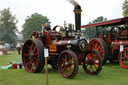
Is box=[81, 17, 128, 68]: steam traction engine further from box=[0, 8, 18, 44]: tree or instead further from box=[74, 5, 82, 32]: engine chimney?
box=[0, 8, 18, 44]: tree

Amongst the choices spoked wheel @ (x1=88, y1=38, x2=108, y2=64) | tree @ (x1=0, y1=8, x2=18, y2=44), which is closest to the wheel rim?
spoked wheel @ (x1=88, y1=38, x2=108, y2=64)

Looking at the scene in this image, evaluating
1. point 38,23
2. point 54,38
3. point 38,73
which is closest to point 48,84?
point 38,73

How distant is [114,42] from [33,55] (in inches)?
→ 157

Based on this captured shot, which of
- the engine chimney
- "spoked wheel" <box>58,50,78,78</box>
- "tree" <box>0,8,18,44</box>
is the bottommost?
"spoked wheel" <box>58,50,78,78</box>

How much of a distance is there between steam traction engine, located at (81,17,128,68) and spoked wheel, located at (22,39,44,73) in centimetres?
333

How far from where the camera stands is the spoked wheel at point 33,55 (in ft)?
20.3

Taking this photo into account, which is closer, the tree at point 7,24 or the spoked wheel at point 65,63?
the spoked wheel at point 65,63

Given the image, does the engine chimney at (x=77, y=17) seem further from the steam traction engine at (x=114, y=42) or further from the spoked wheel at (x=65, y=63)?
the steam traction engine at (x=114, y=42)

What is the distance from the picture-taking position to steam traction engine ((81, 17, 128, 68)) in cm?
798

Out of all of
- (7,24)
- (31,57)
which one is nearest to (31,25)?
(7,24)

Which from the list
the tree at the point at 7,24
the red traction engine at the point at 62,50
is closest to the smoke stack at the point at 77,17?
the red traction engine at the point at 62,50

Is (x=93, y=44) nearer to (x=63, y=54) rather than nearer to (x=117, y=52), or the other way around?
(x=117, y=52)

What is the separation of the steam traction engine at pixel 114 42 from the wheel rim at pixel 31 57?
3.34 metres

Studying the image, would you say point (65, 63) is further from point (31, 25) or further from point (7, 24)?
point (31, 25)
